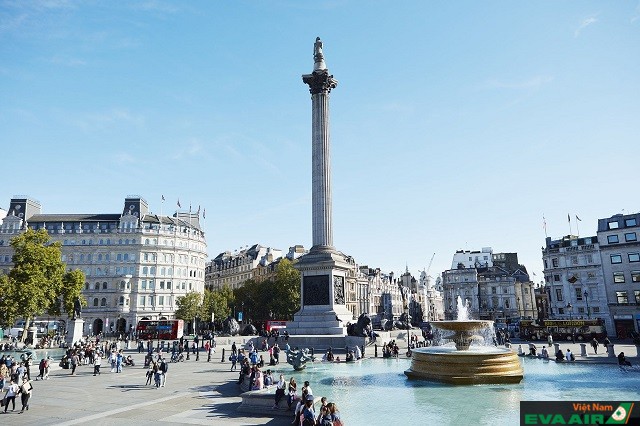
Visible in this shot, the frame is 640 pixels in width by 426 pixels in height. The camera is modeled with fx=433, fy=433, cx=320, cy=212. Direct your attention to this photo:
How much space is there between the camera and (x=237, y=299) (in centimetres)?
9319

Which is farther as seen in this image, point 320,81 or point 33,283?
point 320,81

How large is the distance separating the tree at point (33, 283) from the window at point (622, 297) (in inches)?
2966

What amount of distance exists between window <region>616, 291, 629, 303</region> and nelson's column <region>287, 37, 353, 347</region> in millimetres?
47082

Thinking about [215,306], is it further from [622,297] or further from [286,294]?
[622,297]

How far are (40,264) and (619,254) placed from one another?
259 ft

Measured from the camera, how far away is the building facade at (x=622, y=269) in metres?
63.1

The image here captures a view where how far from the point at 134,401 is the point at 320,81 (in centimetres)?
3921

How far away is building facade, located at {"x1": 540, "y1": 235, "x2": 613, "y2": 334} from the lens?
68.4m

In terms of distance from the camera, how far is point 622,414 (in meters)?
5.82

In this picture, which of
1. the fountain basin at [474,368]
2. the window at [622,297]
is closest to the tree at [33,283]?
the fountain basin at [474,368]

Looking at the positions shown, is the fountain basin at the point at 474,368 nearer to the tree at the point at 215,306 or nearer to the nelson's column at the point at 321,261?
the nelson's column at the point at 321,261

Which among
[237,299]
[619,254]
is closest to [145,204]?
[237,299]

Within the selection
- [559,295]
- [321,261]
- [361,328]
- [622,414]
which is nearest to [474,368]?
[622,414]

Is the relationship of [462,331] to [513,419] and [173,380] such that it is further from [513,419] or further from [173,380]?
[173,380]
